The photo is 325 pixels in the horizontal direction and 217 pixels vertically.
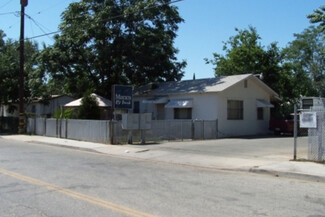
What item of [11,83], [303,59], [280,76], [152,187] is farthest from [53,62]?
[303,59]

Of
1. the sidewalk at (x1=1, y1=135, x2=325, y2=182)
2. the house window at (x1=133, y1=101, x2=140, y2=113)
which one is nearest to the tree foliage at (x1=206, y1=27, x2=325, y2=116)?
the house window at (x1=133, y1=101, x2=140, y2=113)

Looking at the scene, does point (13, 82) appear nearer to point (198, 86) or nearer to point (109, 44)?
point (109, 44)

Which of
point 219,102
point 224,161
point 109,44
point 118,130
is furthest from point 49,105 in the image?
point 224,161

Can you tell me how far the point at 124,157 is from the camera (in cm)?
1645

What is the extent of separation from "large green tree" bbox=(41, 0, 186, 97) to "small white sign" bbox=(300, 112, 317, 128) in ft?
70.8

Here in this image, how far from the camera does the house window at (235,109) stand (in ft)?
95.6

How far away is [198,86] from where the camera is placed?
1195 inches

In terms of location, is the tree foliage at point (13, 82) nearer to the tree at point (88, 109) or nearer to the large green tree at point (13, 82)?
the large green tree at point (13, 82)

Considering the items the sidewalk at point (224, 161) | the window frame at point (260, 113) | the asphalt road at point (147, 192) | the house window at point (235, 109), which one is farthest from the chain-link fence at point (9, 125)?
the asphalt road at point (147, 192)

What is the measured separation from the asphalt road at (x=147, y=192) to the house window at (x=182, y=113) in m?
16.8

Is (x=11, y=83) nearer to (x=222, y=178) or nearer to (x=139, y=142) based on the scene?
(x=139, y=142)

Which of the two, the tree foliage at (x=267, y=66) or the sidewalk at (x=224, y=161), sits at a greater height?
the tree foliage at (x=267, y=66)

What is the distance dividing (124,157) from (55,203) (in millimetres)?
8959

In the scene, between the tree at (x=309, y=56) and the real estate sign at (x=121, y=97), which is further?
the tree at (x=309, y=56)
